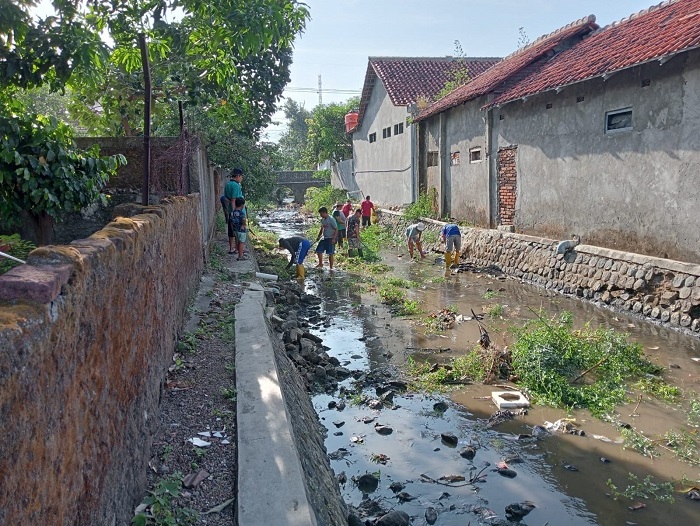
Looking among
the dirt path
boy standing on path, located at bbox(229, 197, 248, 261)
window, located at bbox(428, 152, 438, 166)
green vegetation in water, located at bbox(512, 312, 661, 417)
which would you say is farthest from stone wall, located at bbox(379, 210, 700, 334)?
the dirt path

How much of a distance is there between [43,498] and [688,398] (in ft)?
21.0

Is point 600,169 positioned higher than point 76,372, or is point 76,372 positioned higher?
point 600,169

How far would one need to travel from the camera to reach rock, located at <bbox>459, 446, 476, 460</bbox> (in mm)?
5180

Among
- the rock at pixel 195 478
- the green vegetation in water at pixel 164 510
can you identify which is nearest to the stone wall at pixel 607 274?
the rock at pixel 195 478

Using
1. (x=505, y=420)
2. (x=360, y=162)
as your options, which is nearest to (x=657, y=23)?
(x=505, y=420)

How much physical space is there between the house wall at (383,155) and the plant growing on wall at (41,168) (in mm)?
16156

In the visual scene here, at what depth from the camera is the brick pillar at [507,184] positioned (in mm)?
14258

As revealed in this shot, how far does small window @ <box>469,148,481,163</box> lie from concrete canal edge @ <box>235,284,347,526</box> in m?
11.5

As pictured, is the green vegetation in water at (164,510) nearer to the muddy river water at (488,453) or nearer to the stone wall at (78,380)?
the stone wall at (78,380)

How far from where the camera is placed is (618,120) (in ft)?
34.3

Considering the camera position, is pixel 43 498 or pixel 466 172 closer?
pixel 43 498

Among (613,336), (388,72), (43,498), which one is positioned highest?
(388,72)

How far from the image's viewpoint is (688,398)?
20.3 feet

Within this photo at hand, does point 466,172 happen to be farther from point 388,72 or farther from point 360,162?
point 360,162
